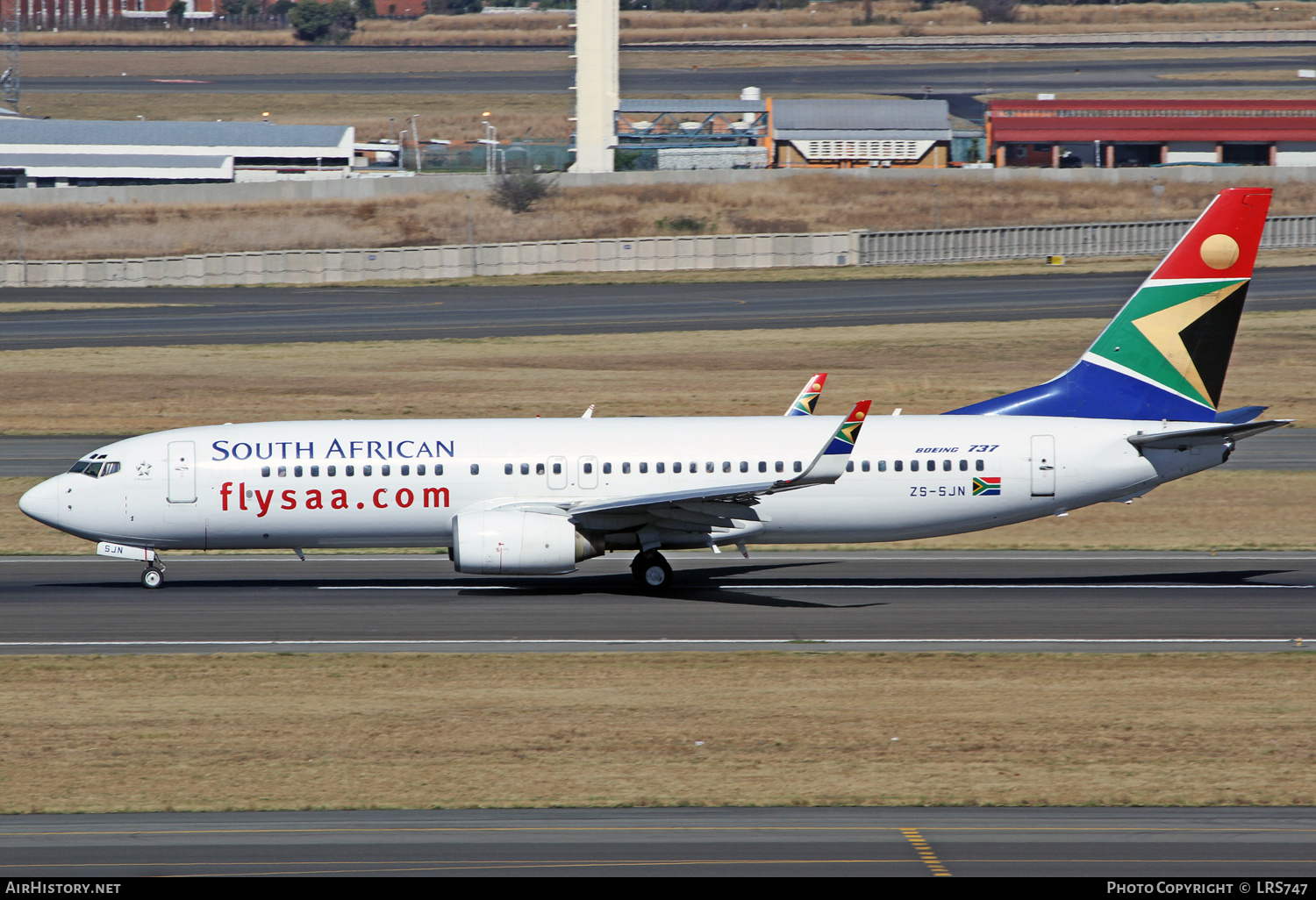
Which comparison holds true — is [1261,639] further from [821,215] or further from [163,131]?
[163,131]

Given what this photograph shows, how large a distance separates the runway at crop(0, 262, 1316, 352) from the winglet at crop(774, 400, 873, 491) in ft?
126

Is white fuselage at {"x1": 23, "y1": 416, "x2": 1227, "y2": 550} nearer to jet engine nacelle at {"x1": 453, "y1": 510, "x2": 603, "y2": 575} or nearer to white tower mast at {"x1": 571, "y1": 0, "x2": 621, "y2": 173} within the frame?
jet engine nacelle at {"x1": 453, "y1": 510, "x2": 603, "y2": 575}

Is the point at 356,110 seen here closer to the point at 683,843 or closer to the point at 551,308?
the point at 551,308

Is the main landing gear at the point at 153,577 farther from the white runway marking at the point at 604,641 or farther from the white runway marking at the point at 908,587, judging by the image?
the white runway marking at the point at 604,641

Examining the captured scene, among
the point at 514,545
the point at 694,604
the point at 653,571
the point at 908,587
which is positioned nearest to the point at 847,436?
the point at 694,604

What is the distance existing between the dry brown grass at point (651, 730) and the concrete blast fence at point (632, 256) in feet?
209

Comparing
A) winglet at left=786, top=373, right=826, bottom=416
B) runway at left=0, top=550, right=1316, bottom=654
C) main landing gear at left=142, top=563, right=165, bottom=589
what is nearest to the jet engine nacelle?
runway at left=0, top=550, right=1316, bottom=654

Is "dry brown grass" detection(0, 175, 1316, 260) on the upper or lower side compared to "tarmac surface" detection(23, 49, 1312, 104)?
lower

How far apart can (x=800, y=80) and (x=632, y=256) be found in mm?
91256

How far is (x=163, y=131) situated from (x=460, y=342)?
69.2 m

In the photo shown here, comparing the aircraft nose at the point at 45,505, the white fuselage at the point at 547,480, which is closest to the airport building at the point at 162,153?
the aircraft nose at the point at 45,505

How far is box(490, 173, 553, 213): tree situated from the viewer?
10762 centimetres

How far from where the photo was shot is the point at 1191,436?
30547 mm

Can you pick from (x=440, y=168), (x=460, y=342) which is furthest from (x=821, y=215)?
(x=460, y=342)
